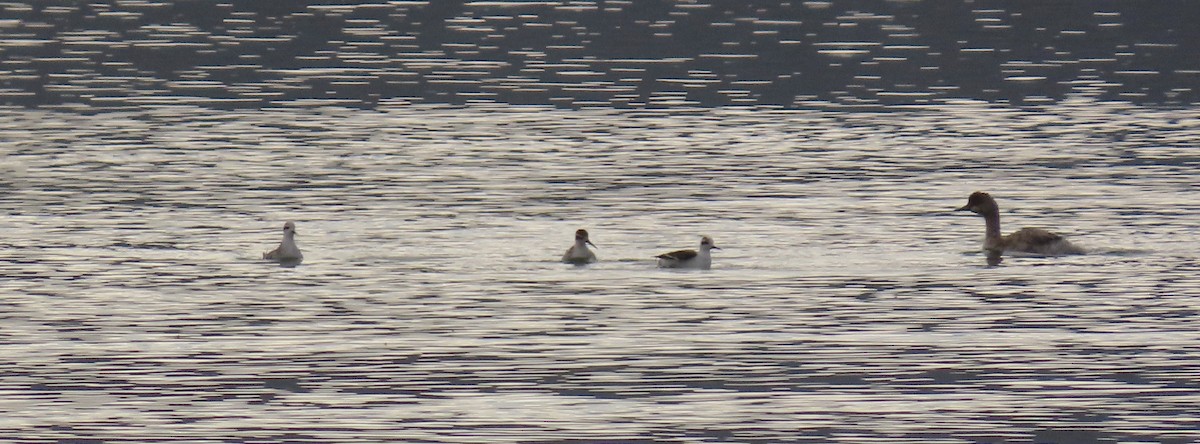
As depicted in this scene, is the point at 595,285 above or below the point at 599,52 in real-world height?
above

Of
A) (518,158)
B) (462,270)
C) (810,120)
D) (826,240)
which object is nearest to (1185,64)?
(810,120)

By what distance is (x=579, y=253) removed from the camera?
2623 centimetres

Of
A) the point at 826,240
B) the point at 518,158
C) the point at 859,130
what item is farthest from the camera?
the point at 859,130

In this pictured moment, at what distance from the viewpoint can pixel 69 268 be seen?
84.6 ft

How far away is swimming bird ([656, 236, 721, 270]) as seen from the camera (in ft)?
84.4

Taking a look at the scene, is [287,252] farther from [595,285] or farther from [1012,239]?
[1012,239]

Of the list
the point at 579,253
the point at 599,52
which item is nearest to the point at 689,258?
the point at 579,253

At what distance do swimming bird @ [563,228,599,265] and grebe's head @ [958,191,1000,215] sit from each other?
5.48m

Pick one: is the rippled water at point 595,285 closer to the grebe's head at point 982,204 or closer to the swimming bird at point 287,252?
the swimming bird at point 287,252

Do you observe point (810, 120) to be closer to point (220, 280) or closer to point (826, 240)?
point (826, 240)

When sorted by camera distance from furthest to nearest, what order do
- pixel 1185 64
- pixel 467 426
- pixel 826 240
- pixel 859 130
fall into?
pixel 1185 64
pixel 859 130
pixel 826 240
pixel 467 426

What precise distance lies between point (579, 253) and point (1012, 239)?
17.0 feet

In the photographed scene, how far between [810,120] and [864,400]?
2490 cm

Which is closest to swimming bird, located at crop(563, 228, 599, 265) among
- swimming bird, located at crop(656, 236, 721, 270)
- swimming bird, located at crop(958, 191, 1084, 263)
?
swimming bird, located at crop(656, 236, 721, 270)
